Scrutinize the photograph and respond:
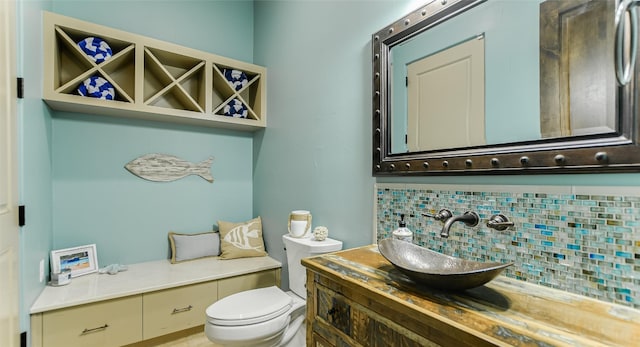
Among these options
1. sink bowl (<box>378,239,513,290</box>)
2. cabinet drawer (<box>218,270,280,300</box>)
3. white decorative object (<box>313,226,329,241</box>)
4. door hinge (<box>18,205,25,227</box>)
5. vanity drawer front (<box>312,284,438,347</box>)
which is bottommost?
cabinet drawer (<box>218,270,280,300</box>)

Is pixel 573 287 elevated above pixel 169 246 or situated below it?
above

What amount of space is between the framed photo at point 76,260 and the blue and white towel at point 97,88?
3.64ft

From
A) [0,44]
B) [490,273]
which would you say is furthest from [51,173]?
[490,273]

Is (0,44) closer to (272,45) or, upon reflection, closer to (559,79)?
(272,45)

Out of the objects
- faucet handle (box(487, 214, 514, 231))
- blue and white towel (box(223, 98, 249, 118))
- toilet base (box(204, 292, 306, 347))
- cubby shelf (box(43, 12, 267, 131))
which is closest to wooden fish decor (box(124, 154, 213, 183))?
cubby shelf (box(43, 12, 267, 131))

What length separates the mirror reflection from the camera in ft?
2.89

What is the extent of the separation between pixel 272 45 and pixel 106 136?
156cm

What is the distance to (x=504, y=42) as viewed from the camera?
1092 mm

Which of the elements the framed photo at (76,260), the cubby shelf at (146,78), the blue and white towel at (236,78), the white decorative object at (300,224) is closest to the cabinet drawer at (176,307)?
the framed photo at (76,260)

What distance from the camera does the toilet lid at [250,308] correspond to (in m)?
1.57

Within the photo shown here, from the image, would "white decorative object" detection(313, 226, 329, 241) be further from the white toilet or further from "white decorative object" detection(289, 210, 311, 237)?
"white decorative object" detection(289, 210, 311, 237)

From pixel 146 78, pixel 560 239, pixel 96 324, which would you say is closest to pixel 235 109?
pixel 146 78

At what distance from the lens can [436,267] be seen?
3.76 ft

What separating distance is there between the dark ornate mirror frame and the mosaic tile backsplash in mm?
98
